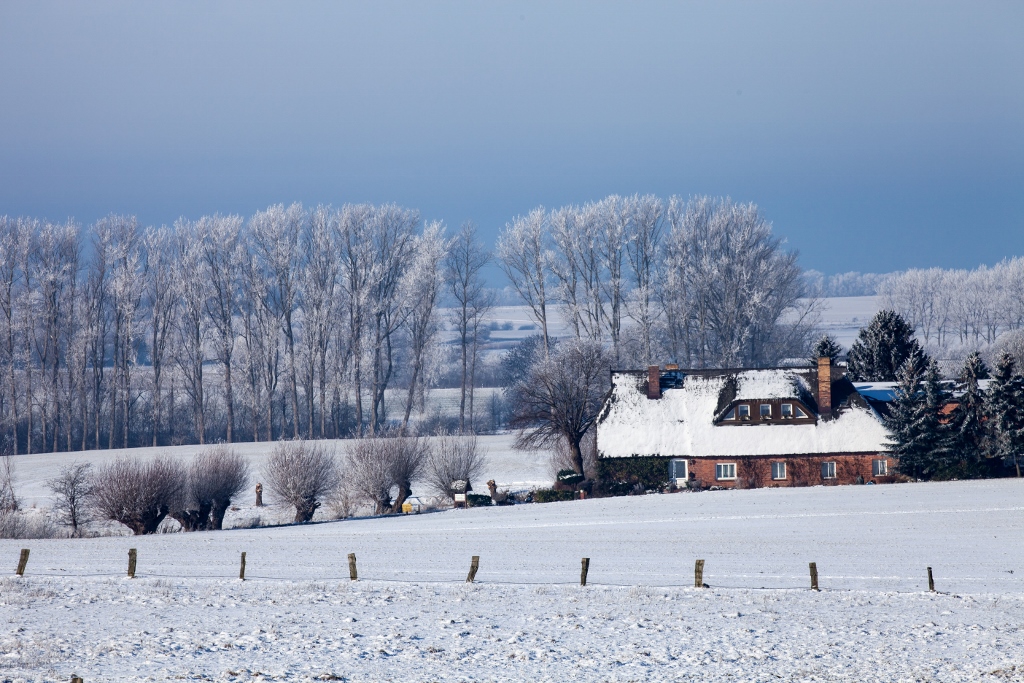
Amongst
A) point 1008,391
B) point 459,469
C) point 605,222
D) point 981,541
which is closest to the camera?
point 981,541

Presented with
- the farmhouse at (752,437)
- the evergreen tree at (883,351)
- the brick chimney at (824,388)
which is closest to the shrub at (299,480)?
the farmhouse at (752,437)

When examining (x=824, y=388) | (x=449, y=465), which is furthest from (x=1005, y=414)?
(x=449, y=465)

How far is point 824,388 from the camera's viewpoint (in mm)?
49188

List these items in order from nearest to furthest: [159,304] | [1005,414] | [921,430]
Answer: [1005,414] < [921,430] < [159,304]

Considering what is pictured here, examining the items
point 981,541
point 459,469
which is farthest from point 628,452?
point 981,541

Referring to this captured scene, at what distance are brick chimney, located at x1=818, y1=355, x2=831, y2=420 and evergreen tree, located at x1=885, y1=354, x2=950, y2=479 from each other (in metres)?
3.39

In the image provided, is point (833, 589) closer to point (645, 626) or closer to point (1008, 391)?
point (645, 626)

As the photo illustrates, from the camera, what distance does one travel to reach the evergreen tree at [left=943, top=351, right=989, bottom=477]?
45250mm

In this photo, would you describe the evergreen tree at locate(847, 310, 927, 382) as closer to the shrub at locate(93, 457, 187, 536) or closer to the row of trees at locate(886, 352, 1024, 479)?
the row of trees at locate(886, 352, 1024, 479)

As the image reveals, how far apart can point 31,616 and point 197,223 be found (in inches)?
2448

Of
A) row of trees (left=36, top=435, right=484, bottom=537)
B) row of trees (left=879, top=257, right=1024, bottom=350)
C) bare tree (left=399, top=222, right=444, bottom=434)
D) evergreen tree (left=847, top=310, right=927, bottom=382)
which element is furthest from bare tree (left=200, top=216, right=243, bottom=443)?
row of trees (left=879, top=257, right=1024, bottom=350)

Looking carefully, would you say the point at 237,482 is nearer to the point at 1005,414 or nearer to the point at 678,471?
the point at 678,471

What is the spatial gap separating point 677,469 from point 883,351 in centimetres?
2297

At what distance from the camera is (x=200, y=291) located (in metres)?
73.9
